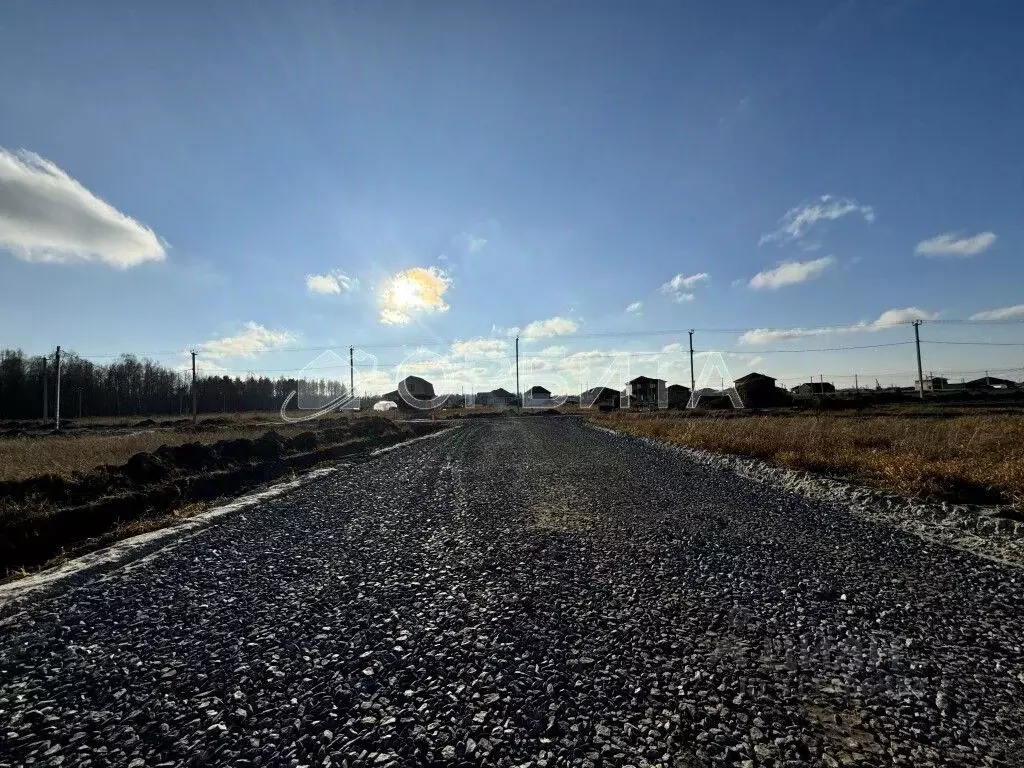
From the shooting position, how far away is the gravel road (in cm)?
314

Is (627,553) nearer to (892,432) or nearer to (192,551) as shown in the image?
(192,551)

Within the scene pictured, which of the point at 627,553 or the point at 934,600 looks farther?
the point at 627,553

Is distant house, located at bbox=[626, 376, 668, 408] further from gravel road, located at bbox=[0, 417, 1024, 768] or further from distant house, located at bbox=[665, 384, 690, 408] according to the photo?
gravel road, located at bbox=[0, 417, 1024, 768]

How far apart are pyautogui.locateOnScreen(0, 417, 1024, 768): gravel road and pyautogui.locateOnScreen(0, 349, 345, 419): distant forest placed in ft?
264

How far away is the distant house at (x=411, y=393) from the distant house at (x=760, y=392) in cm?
5526

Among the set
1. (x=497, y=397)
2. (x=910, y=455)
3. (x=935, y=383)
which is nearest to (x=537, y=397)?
(x=497, y=397)

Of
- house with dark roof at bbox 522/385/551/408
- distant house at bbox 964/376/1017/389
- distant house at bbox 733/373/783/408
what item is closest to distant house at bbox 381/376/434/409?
house with dark roof at bbox 522/385/551/408

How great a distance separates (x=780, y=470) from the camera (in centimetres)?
1344

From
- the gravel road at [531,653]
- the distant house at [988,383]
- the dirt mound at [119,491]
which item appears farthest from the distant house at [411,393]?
the distant house at [988,383]

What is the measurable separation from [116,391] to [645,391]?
9863cm

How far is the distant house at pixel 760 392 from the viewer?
61.2 meters

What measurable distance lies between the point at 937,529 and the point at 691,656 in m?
6.77

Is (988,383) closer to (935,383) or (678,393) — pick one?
(935,383)

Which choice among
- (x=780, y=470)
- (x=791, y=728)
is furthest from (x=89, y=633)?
(x=780, y=470)
